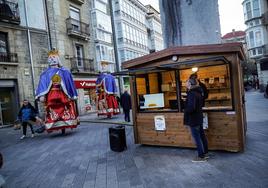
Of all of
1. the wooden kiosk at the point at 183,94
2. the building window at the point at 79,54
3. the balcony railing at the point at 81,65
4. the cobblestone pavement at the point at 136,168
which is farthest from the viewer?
the building window at the point at 79,54

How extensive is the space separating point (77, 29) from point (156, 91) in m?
19.8

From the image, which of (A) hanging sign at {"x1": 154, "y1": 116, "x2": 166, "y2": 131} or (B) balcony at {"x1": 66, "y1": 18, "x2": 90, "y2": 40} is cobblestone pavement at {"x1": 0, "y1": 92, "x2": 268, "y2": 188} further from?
(B) balcony at {"x1": 66, "y1": 18, "x2": 90, "y2": 40}

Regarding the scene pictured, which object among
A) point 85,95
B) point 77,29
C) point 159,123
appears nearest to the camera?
point 159,123

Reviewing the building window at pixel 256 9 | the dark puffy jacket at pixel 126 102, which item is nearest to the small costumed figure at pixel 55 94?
the dark puffy jacket at pixel 126 102

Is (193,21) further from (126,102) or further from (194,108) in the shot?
(126,102)

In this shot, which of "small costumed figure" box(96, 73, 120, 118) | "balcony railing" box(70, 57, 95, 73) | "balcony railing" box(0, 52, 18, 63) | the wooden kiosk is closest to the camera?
the wooden kiosk

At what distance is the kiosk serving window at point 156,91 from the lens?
7.36 m

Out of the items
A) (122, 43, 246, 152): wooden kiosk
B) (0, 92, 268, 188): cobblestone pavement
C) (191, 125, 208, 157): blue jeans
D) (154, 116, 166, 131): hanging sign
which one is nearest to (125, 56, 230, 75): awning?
(122, 43, 246, 152): wooden kiosk

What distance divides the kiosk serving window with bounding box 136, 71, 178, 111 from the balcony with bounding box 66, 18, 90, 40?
58.8 ft

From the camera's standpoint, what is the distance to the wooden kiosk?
624 cm

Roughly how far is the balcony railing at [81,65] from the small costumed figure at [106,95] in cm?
753

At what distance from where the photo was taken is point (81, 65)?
84.5 ft

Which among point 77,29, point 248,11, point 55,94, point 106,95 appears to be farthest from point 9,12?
point 248,11

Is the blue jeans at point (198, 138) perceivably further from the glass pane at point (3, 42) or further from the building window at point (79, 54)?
the building window at point (79, 54)
